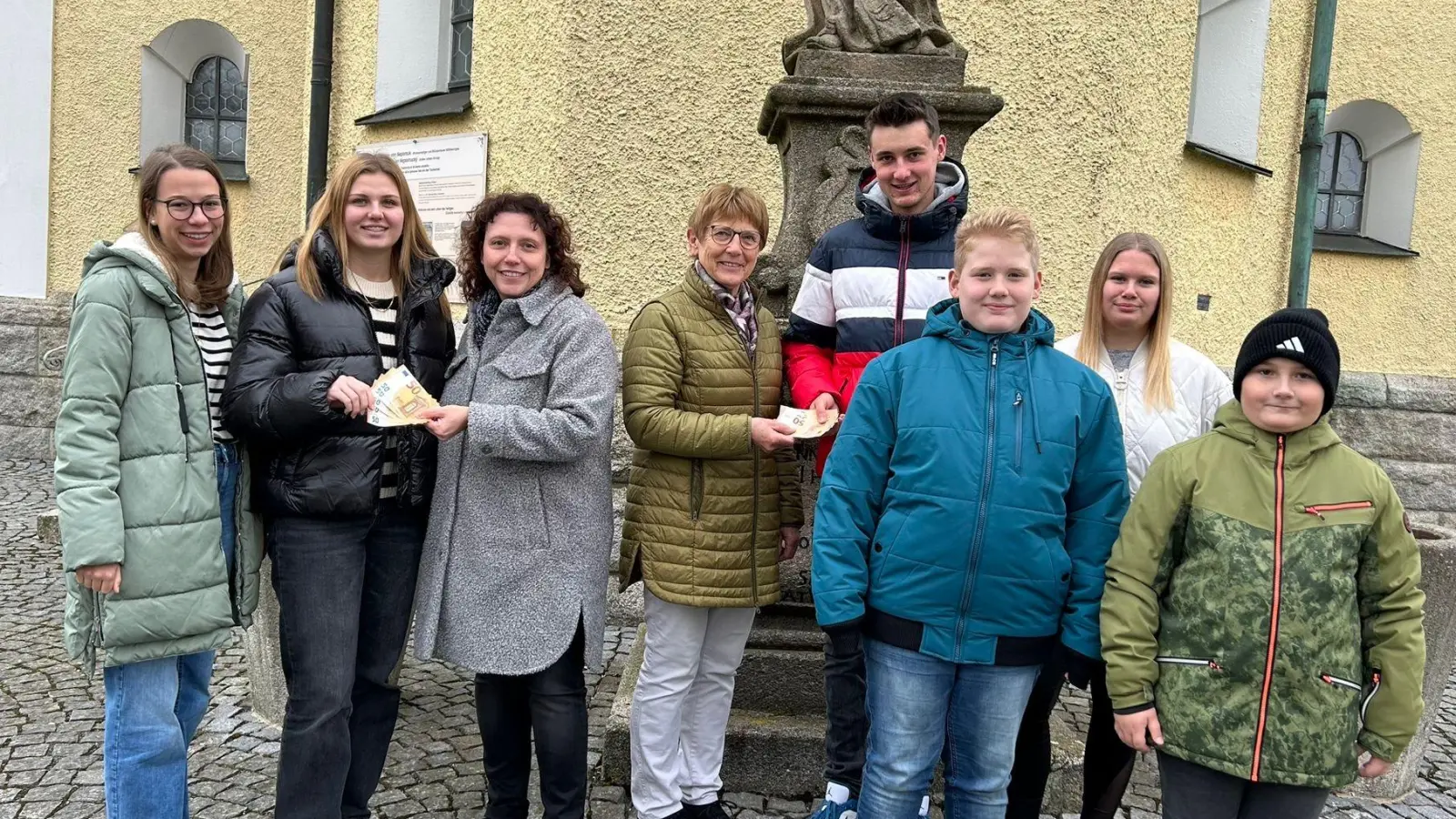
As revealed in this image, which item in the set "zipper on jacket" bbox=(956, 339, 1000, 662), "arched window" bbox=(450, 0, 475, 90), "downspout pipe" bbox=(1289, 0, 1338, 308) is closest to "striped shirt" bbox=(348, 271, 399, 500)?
"zipper on jacket" bbox=(956, 339, 1000, 662)

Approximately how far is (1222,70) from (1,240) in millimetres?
11085

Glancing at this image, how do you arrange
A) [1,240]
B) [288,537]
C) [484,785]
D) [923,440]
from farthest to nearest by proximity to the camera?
[1,240], [484,785], [288,537], [923,440]

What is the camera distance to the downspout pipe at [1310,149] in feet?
25.6

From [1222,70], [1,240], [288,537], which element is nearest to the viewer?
[288,537]

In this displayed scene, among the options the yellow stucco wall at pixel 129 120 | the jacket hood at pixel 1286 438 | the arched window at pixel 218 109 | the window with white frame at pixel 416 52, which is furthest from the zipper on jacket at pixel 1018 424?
the arched window at pixel 218 109

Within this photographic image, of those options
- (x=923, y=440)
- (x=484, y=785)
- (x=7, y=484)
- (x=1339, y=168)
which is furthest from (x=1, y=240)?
(x=1339, y=168)

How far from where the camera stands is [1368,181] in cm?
994

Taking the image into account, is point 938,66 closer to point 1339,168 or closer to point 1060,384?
point 1060,384

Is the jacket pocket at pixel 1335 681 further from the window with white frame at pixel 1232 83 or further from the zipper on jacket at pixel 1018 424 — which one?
the window with white frame at pixel 1232 83

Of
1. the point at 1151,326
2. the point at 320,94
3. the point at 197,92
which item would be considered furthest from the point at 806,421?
the point at 197,92

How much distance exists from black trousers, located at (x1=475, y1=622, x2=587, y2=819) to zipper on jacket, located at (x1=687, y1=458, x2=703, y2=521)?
16.5 inches

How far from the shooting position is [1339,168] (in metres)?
10.1

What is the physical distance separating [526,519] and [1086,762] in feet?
5.39

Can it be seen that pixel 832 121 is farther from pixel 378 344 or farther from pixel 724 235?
pixel 378 344
